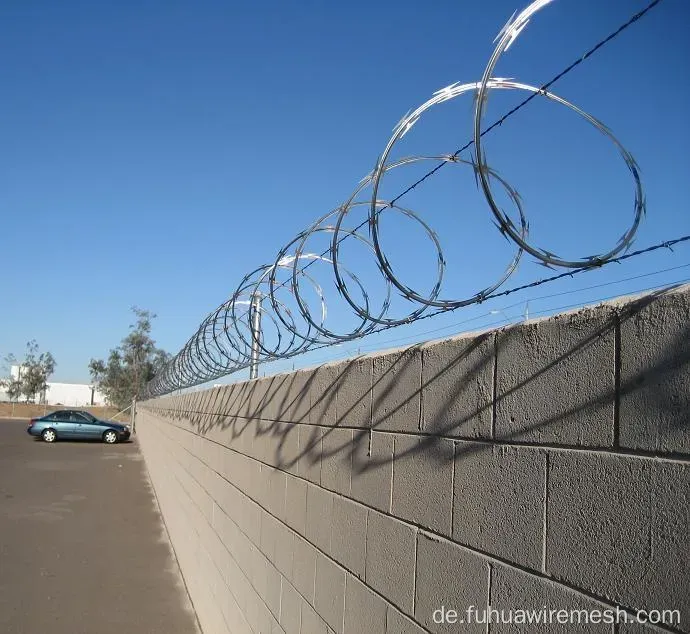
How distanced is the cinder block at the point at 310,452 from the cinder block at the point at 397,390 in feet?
2.29

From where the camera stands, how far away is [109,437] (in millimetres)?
32156

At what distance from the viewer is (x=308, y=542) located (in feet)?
11.2

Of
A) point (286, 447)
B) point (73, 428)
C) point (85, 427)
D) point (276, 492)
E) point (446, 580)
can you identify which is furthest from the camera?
point (85, 427)

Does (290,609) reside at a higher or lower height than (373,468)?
lower

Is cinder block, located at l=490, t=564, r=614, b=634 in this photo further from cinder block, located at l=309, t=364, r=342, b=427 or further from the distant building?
the distant building

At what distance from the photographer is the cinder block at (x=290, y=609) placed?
135 inches

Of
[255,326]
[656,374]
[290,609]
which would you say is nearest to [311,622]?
[290,609]

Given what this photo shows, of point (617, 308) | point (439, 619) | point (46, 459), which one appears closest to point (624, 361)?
point (617, 308)

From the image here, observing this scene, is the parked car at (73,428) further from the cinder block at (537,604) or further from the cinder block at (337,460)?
the cinder block at (537,604)

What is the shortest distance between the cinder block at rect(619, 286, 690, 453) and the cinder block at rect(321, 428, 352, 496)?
5.26 feet

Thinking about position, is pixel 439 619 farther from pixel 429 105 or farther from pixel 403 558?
pixel 429 105

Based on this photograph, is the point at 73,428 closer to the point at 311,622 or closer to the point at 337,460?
the point at 311,622

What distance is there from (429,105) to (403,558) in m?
1.62

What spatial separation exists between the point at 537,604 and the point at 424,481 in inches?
25.5
